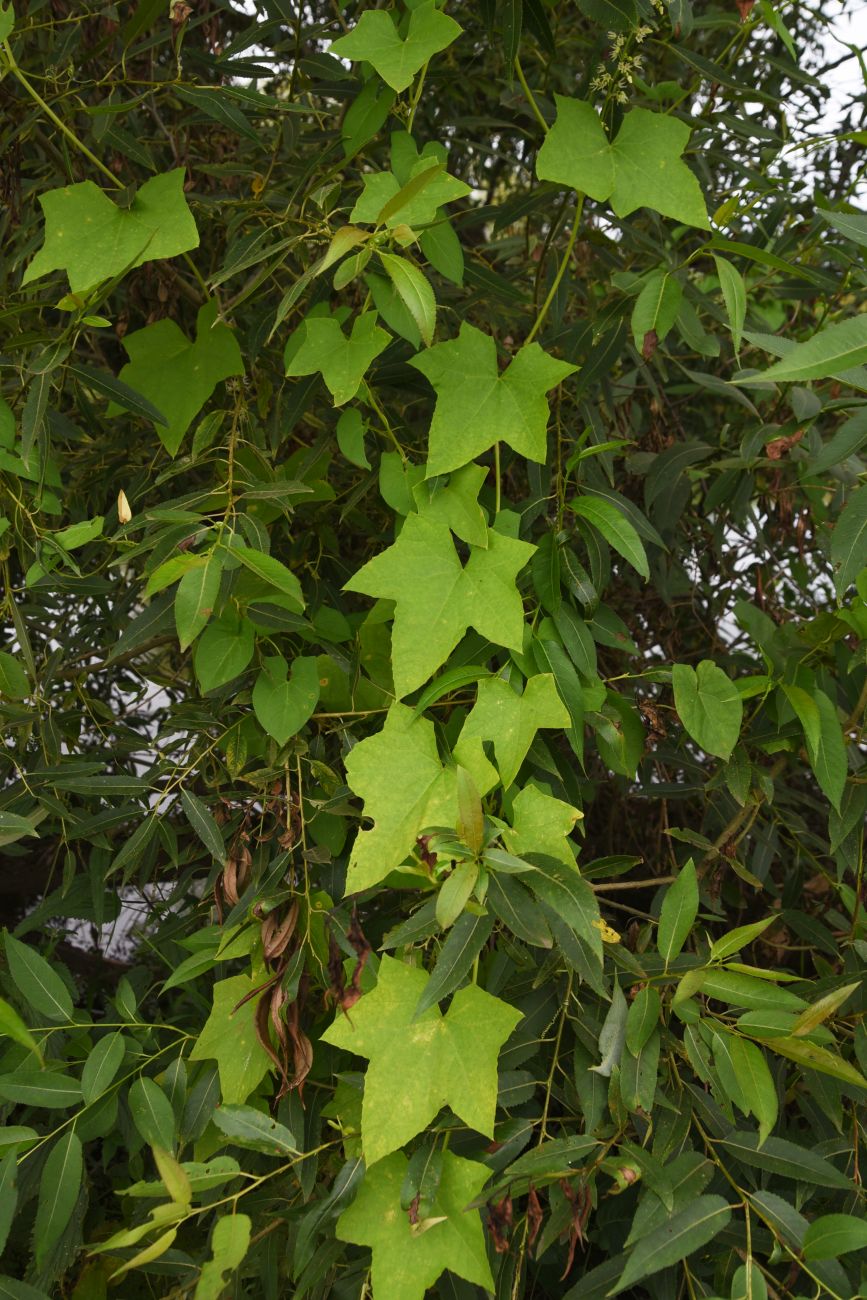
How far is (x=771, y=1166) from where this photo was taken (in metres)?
0.78

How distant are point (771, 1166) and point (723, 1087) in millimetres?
82

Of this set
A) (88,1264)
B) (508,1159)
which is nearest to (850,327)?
(508,1159)

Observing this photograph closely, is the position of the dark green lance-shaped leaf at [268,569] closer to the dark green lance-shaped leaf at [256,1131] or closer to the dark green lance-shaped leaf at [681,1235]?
the dark green lance-shaped leaf at [256,1131]

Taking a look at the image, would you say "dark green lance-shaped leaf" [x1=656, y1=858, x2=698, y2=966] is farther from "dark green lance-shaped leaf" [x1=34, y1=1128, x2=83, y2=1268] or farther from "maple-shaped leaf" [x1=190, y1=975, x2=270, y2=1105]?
"dark green lance-shaped leaf" [x1=34, y1=1128, x2=83, y2=1268]

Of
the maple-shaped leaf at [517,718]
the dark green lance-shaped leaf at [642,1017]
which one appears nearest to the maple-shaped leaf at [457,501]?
the maple-shaped leaf at [517,718]

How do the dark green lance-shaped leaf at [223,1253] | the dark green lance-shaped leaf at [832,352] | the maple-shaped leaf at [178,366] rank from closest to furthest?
the dark green lance-shaped leaf at [832,352], the dark green lance-shaped leaf at [223,1253], the maple-shaped leaf at [178,366]

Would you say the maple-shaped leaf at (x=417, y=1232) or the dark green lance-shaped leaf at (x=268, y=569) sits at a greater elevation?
the dark green lance-shaped leaf at (x=268, y=569)

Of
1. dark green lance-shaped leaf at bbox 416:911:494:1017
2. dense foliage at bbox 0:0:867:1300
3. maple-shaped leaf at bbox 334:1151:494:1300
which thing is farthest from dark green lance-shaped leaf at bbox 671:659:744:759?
maple-shaped leaf at bbox 334:1151:494:1300

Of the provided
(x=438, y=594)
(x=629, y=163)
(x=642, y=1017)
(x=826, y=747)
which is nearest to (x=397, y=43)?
(x=629, y=163)

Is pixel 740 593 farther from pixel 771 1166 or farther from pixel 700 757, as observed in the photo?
pixel 771 1166

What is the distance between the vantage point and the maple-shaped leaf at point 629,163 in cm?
Answer: 82

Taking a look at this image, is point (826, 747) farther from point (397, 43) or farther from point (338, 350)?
point (397, 43)

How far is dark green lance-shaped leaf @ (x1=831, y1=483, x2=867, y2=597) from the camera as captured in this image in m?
0.71

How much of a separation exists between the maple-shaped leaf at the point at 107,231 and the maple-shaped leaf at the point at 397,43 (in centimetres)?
16
